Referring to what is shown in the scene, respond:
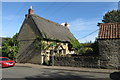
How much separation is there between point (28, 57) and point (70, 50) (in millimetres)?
9862

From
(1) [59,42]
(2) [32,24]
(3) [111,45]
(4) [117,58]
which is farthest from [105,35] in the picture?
(2) [32,24]

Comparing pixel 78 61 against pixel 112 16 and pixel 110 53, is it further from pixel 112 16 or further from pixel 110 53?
pixel 112 16

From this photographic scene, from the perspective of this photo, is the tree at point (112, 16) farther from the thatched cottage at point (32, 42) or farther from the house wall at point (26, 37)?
the house wall at point (26, 37)

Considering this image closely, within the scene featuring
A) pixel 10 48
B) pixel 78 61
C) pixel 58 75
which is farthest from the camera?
pixel 10 48

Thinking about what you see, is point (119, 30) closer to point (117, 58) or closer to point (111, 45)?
point (111, 45)

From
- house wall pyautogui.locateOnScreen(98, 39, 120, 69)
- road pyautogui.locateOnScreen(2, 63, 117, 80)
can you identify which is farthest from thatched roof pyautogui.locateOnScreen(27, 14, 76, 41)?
house wall pyautogui.locateOnScreen(98, 39, 120, 69)

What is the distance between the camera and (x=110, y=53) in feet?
41.3

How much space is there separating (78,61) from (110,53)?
3.85m

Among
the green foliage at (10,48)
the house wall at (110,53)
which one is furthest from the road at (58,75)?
the green foliage at (10,48)

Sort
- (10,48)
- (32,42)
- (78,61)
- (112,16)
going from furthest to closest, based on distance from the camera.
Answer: (112,16), (10,48), (32,42), (78,61)

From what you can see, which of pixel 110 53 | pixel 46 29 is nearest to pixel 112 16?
pixel 46 29

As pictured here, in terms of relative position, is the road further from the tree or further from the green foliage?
the tree

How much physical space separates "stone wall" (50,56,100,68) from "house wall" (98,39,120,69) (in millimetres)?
755

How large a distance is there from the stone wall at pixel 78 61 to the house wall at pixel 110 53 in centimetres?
75
